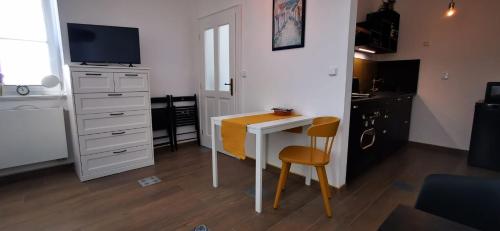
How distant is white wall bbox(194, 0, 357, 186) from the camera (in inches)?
84.6

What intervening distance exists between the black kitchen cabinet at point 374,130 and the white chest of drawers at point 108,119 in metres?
2.39

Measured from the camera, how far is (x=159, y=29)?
3.48 m

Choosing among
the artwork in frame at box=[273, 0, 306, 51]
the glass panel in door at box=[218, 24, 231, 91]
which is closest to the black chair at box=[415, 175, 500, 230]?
the artwork in frame at box=[273, 0, 306, 51]

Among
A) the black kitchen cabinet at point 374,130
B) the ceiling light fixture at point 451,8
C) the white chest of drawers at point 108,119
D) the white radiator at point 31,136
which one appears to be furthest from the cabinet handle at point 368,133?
the white radiator at point 31,136

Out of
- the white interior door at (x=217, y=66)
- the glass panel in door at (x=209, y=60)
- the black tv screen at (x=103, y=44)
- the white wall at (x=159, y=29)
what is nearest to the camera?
the black tv screen at (x=103, y=44)

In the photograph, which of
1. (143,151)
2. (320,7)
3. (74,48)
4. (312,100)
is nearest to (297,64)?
(312,100)

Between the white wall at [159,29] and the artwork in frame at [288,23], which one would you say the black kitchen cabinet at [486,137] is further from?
the white wall at [159,29]

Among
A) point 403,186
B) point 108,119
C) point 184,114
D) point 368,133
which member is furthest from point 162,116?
point 403,186

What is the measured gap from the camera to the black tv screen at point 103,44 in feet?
8.46

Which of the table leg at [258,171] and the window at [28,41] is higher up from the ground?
the window at [28,41]

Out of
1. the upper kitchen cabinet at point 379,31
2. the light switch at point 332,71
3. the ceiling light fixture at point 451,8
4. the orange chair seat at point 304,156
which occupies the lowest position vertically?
the orange chair seat at point 304,156

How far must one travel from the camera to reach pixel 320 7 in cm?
224

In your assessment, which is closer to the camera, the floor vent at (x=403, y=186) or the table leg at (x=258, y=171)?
the table leg at (x=258, y=171)

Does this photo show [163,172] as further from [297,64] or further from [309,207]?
[297,64]
